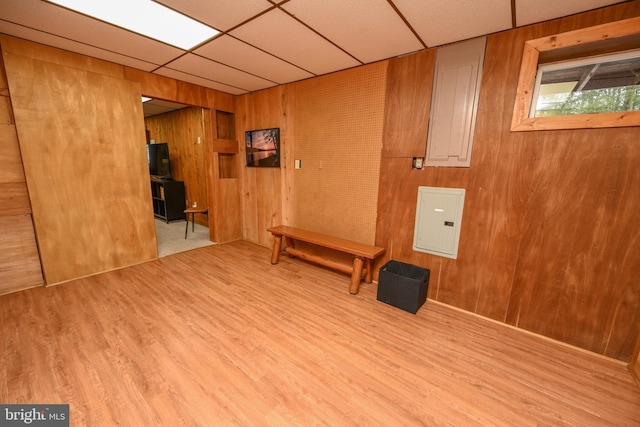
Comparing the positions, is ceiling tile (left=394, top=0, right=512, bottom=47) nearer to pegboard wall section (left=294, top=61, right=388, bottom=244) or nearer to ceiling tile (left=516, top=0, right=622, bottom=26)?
ceiling tile (left=516, top=0, right=622, bottom=26)

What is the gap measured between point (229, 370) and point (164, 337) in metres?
0.71

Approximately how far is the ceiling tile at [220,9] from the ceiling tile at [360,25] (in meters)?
0.24

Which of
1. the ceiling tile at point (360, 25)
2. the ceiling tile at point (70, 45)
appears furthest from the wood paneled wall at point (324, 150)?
the ceiling tile at point (70, 45)

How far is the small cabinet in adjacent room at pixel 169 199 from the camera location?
564cm

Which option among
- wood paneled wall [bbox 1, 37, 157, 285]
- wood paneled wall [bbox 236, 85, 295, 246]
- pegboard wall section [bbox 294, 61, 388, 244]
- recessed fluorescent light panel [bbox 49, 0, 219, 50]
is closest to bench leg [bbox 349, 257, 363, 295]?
pegboard wall section [bbox 294, 61, 388, 244]

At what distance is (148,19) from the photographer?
2010 millimetres

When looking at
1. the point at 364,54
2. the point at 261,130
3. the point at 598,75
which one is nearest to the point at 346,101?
the point at 364,54

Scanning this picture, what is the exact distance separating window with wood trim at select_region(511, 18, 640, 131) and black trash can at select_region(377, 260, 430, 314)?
5.16 feet

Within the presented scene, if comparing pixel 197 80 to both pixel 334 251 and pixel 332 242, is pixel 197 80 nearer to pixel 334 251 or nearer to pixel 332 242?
pixel 332 242

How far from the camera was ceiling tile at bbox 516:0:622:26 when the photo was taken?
164cm

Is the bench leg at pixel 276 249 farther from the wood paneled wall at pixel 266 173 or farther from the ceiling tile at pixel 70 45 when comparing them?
the ceiling tile at pixel 70 45

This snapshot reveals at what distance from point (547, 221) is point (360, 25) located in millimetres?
2213

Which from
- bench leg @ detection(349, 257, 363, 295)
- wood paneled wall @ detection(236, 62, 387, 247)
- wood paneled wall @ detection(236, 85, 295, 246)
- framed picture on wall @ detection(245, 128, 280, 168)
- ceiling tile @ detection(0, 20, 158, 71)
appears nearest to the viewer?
ceiling tile @ detection(0, 20, 158, 71)

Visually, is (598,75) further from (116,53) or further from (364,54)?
(116,53)
